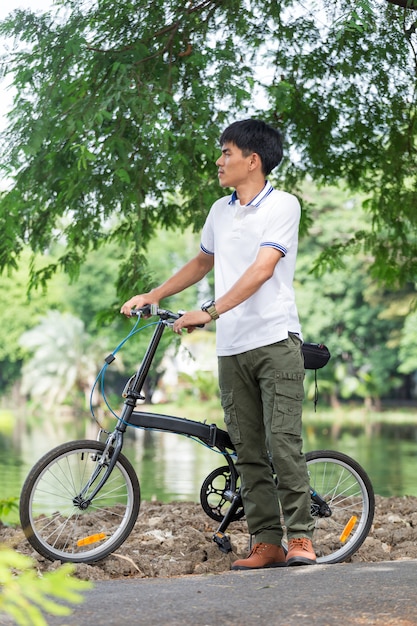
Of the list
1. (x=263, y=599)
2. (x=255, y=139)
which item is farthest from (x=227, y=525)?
(x=255, y=139)

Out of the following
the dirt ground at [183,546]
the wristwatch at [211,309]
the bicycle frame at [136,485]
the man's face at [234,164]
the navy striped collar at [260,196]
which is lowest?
the dirt ground at [183,546]

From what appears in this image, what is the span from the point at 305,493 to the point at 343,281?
4379cm

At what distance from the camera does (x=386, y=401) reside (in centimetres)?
5784

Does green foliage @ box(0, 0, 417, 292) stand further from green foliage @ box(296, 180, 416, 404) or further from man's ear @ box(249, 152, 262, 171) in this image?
green foliage @ box(296, 180, 416, 404)

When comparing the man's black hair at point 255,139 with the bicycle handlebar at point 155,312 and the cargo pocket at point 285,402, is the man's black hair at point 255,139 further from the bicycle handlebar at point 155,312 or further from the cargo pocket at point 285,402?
the cargo pocket at point 285,402

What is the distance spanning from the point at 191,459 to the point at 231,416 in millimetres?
17561

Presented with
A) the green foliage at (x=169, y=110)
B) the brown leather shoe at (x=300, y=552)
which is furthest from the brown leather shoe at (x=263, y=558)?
the green foliage at (x=169, y=110)

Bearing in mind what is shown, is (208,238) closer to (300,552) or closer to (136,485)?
(136,485)

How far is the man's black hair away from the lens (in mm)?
5016

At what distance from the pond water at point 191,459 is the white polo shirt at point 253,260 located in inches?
294

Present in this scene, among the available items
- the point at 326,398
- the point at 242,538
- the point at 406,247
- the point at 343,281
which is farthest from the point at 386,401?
the point at 242,538

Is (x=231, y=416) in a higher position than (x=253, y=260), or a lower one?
lower

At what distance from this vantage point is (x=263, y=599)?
3.97 m

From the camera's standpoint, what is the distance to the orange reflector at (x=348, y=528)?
216 inches
